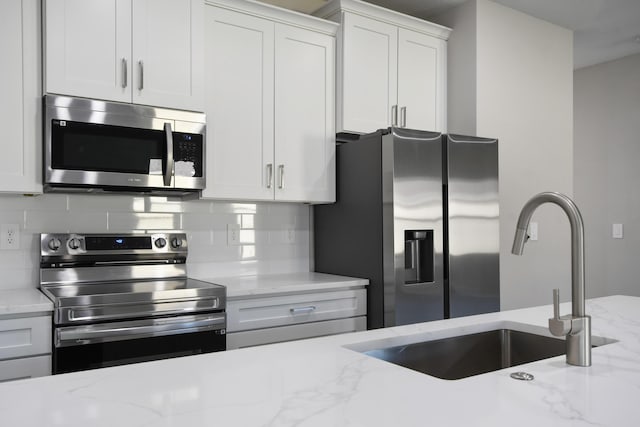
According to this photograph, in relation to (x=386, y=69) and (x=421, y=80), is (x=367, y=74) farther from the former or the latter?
(x=421, y=80)

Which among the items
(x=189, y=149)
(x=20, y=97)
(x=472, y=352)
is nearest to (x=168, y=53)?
(x=189, y=149)

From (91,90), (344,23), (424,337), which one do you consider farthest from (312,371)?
(344,23)

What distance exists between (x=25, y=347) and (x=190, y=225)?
3.75 ft

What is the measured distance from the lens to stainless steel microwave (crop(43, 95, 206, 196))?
2348 mm

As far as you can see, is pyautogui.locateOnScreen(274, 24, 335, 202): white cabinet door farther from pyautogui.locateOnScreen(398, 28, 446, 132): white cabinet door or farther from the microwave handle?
the microwave handle

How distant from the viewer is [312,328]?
2.80 metres

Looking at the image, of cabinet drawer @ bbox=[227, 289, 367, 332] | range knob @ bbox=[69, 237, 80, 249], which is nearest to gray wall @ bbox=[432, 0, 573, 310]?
cabinet drawer @ bbox=[227, 289, 367, 332]

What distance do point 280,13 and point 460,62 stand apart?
1.32 m

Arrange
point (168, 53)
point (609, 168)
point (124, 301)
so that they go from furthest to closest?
point (609, 168) → point (168, 53) → point (124, 301)

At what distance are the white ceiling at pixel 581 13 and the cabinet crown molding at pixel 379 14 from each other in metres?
0.18

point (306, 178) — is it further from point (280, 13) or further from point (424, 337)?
point (424, 337)

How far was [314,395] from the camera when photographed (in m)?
0.99

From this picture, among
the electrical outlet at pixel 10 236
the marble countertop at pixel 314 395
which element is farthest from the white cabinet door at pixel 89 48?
the marble countertop at pixel 314 395

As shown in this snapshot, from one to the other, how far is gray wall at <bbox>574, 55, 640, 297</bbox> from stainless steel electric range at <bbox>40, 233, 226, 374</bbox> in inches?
151
